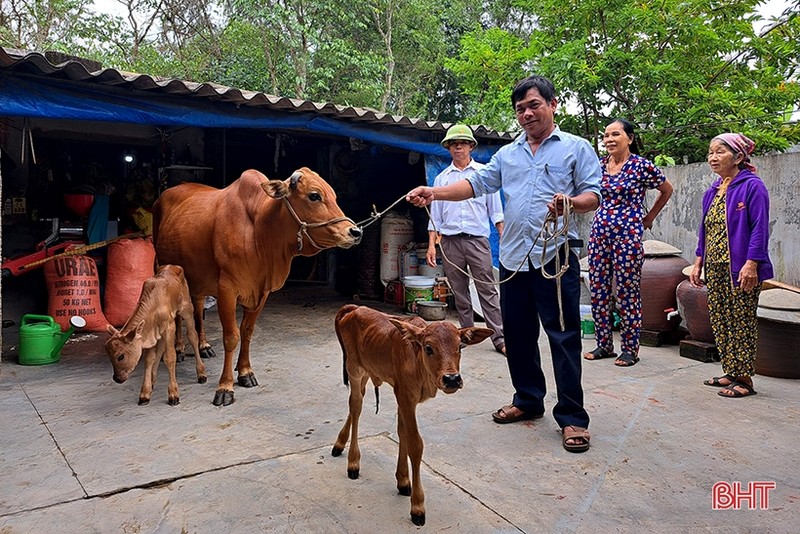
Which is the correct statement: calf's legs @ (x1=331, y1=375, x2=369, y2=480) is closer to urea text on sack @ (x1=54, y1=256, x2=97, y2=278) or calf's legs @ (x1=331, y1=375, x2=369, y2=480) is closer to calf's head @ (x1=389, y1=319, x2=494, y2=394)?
calf's head @ (x1=389, y1=319, x2=494, y2=394)

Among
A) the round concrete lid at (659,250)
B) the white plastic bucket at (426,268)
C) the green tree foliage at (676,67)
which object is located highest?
the green tree foliage at (676,67)

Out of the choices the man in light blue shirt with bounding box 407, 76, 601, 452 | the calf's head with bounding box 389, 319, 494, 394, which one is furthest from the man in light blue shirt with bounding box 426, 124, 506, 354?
the calf's head with bounding box 389, 319, 494, 394

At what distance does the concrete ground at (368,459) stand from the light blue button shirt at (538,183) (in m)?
1.10

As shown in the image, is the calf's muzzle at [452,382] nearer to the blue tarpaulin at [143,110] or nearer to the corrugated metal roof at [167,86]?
the corrugated metal roof at [167,86]

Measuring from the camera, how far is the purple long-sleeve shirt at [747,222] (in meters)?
3.93

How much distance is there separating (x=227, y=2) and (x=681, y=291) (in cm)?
1293

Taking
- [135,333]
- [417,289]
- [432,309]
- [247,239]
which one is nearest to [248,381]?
[135,333]

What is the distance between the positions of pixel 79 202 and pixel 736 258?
22.0ft

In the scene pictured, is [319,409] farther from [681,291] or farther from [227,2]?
[227,2]

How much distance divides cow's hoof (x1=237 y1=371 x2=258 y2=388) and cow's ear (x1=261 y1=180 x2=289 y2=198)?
1.42 meters

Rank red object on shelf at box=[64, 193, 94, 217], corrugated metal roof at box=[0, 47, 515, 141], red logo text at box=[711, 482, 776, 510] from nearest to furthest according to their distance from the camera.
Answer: red logo text at box=[711, 482, 776, 510] < corrugated metal roof at box=[0, 47, 515, 141] < red object on shelf at box=[64, 193, 94, 217]

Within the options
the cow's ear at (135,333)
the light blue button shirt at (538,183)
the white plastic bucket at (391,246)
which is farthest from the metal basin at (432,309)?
the cow's ear at (135,333)

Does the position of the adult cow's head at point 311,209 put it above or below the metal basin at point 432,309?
above

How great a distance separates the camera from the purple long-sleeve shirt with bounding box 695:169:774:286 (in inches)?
155
